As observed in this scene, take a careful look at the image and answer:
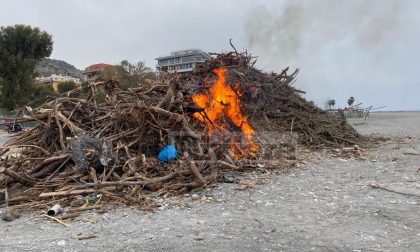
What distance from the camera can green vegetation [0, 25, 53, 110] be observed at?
97.4 ft

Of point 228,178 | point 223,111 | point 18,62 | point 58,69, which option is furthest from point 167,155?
point 58,69

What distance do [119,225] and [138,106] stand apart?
3.06 meters

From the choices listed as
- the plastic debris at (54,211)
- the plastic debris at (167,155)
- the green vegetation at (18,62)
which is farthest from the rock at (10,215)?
the green vegetation at (18,62)

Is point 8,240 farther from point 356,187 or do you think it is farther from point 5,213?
point 356,187

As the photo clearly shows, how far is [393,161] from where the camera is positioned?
27.0 feet

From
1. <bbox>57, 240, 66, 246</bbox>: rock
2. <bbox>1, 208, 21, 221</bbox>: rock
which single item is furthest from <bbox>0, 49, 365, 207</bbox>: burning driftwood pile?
<bbox>57, 240, 66, 246</bbox>: rock

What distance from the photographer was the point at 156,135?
723 cm

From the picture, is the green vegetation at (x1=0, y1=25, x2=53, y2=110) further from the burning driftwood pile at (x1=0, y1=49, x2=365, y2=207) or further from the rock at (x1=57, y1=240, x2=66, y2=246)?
the rock at (x1=57, y1=240, x2=66, y2=246)

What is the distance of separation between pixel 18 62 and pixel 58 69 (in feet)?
206

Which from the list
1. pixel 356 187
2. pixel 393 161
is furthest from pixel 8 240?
pixel 393 161

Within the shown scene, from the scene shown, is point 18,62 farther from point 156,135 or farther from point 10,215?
point 10,215

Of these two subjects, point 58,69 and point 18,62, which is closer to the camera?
point 18,62

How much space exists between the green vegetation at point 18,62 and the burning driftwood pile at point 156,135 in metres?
23.5

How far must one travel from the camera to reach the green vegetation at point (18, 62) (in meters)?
29.7
